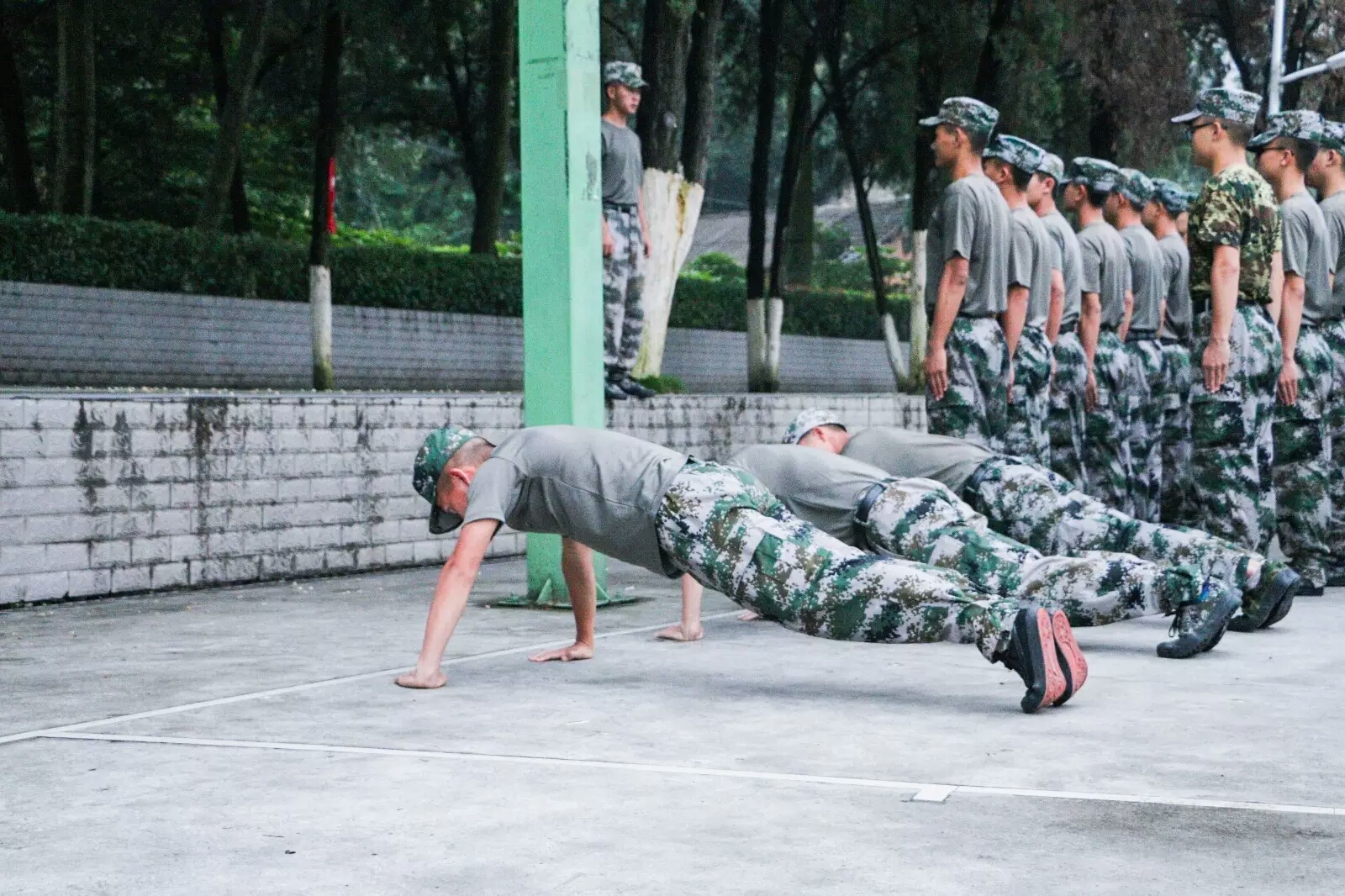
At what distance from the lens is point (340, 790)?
4.16 metres

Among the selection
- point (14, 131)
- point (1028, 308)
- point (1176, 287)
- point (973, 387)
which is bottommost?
point (973, 387)

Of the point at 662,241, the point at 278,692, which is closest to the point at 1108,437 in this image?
the point at 662,241

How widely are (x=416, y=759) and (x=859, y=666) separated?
2.16m

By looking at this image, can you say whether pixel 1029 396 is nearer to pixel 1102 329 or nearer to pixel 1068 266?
pixel 1068 266

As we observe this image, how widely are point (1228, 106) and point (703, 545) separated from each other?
4337mm

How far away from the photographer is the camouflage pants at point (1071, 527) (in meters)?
6.81

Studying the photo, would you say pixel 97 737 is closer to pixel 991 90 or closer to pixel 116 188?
pixel 991 90

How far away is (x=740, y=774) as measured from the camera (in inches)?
171

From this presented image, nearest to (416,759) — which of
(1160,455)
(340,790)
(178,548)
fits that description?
(340,790)

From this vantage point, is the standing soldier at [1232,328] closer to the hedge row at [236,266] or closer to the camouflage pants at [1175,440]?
the camouflage pants at [1175,440]

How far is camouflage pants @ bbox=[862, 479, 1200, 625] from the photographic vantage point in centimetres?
612

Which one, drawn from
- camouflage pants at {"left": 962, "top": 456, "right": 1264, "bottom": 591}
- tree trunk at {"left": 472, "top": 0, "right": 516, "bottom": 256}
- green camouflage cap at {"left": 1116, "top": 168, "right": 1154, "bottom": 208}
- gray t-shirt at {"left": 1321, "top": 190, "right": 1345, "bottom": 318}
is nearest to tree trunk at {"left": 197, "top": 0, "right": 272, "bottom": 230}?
tree trunk at {"left": 472, "top": 0, "right": 516, "bottom": 256}

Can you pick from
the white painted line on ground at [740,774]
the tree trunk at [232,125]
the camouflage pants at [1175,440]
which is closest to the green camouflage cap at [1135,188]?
the camouflage pants at [1175,440]

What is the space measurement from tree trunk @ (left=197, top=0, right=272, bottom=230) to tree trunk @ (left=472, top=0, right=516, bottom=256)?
2991 mm
